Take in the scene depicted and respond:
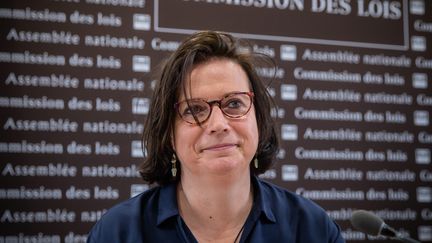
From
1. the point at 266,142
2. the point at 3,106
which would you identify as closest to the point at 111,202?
the point at 3,106

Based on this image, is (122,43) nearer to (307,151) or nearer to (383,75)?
(307,151)

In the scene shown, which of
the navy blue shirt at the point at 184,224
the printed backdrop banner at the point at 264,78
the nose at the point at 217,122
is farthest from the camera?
the printed backdrop banner at the point at 264,78

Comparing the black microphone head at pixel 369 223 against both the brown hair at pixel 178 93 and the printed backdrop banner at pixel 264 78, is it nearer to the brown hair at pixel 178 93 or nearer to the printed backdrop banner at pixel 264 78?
the brown hair at pixel 178 93

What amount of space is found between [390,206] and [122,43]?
2032mm

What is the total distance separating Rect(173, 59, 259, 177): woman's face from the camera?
5.04 ft

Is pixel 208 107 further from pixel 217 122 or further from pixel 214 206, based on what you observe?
pixel 214 206

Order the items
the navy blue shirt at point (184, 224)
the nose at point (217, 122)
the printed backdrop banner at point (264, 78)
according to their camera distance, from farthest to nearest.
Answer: the printed backdrop banner at point (264, 78)
the navy blue shirt at point (184, 224)
the nose at point (217, 122)

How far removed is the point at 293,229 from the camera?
171 cm

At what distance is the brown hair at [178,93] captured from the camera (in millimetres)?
1644

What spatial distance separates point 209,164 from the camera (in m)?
1.53

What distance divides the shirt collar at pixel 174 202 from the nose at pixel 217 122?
0.33m

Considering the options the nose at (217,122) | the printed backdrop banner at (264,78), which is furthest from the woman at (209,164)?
the printed backdrop banner at (264,78)

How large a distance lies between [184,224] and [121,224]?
208 millimetres

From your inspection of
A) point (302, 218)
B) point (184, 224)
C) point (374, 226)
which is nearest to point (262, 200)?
point (302, 218)
